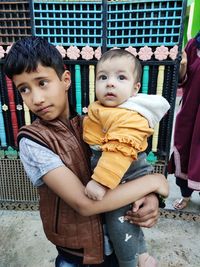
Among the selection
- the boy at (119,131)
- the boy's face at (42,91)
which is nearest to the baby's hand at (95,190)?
the boy at (119,131)

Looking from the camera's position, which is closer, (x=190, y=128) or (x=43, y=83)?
(x=43, y=83)

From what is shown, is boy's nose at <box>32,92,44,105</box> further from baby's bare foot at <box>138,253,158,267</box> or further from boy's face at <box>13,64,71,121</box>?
baby's bare foot at <box>138,253,158,267</box>

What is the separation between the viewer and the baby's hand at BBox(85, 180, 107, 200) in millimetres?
804

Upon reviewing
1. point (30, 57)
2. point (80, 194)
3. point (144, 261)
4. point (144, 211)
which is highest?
point (30, 57)

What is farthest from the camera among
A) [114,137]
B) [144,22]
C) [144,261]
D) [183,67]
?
Result: [183,67]

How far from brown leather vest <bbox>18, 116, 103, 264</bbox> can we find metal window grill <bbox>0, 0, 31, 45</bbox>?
1.08m

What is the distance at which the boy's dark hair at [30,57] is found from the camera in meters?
0.85

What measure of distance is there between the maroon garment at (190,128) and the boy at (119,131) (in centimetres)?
105

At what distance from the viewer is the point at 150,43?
68.3 inches

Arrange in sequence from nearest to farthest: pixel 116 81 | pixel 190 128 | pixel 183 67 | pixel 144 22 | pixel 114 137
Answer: pixel 114 137
pixel 116 81
pixel 144 22
pixel 183 67
pixel 190 128

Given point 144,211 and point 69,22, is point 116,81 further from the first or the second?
point 69,22

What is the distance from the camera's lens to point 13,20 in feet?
5.87

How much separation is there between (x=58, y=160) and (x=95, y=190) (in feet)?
0.50

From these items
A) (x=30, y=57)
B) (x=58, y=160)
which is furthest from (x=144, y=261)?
(x=30, y=57)
